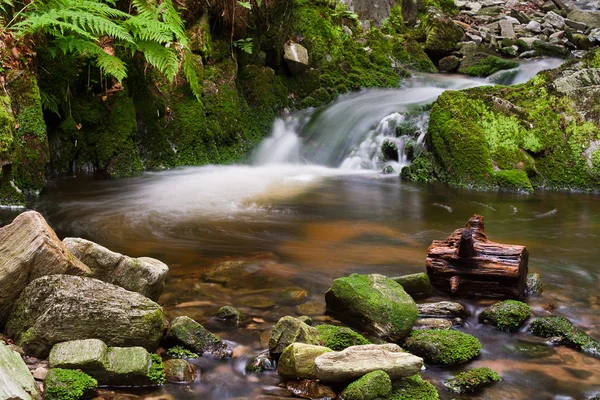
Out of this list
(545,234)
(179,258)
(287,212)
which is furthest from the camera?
(287,212)

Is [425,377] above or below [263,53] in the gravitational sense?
below

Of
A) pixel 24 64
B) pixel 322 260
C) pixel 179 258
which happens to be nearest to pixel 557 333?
pixel 322 260

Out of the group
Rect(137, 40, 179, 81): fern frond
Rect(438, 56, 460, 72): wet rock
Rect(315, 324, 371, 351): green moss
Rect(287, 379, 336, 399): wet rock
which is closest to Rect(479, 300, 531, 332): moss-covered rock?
Rect(315, 324, 371, 351): green moss

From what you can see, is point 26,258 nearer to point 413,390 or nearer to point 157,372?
Answer: point 157,372

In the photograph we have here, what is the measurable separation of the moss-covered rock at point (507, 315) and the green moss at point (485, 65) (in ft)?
43.3

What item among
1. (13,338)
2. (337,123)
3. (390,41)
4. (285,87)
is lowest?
(13,338)

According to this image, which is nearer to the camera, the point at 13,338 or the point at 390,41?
the point at 13,338

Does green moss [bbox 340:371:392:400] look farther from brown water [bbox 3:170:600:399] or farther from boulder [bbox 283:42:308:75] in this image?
boulder [bbox 283:42:308:75]

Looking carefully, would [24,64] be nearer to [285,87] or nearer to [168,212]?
[168,212]

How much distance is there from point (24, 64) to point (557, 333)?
7009 mm

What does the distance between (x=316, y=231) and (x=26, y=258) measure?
3.70 metres

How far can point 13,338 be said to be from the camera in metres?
2.96

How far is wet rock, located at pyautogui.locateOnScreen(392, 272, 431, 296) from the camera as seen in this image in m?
4.25

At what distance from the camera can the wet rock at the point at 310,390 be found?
281 centimetres
